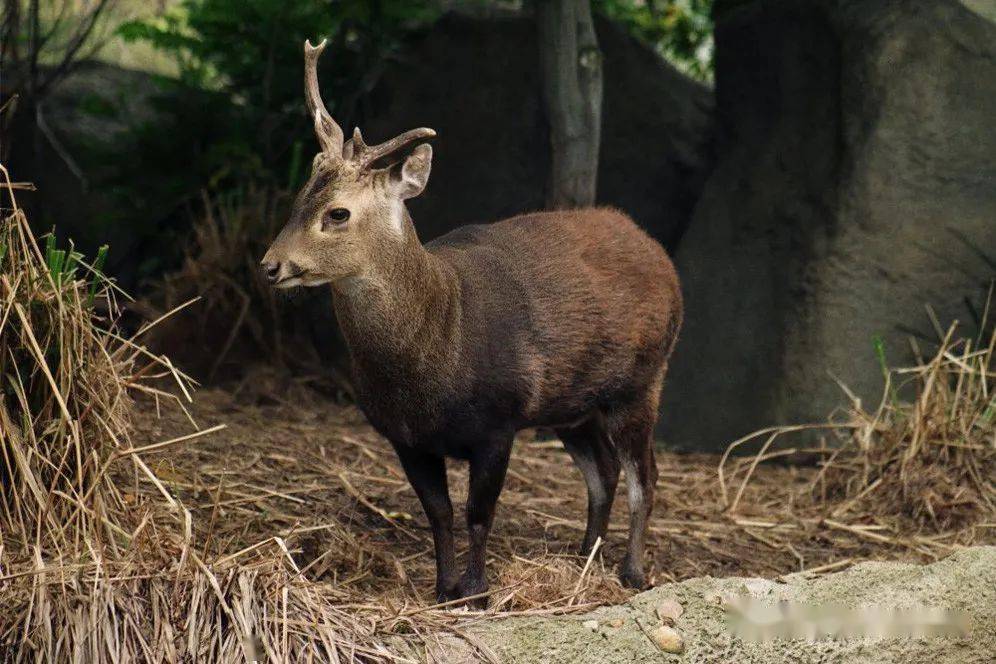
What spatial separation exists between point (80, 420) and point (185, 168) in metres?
4.60

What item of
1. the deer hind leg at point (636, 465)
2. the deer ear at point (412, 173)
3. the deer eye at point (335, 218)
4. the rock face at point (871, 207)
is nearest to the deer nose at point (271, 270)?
the deer eye at point (335, 218)

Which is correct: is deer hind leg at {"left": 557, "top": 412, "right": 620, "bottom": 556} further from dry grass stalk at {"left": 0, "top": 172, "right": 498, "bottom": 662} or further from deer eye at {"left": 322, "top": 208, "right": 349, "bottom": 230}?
dry grass stalk at {"left": 0, "top": 172, "right": 498, "bottom": 662}

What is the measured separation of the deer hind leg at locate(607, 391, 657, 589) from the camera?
21.1ft

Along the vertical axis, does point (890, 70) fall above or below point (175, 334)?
above

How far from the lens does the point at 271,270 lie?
5344mm

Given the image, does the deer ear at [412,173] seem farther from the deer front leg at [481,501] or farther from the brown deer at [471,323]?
the deer front leg at [481,501]

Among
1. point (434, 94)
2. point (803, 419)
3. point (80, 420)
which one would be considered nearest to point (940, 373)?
point (803, 419)

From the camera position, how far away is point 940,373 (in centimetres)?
768

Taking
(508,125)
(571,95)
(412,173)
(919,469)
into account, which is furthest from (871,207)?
(412,173)

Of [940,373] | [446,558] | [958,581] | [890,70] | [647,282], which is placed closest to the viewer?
[958,581]

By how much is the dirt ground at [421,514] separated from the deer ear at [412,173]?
48.6 inches

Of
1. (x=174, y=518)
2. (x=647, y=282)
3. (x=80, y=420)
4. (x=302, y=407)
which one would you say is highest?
(x=647, y=282)

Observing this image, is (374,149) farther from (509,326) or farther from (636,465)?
(636,465)

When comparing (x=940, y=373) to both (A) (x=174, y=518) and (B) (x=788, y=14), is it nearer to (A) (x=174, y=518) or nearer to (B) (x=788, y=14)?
(B) (x=788, y=14)
